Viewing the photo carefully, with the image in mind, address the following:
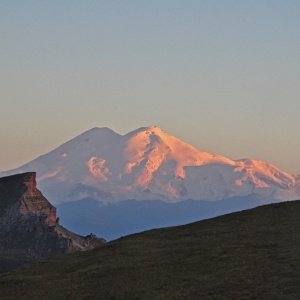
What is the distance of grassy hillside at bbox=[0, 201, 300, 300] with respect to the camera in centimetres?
6512

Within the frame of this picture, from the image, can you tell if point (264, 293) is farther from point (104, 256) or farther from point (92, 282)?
point (104, 256)

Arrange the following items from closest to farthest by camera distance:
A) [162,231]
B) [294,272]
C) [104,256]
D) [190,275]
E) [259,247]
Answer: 1. [294,272]
2. [190,275]
3. [259,247]
4. [104,256]
5. [162,231]

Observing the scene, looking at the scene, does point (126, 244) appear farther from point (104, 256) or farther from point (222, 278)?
point (222, 278)

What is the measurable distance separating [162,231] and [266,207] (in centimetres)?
1026

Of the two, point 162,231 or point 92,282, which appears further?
point 162,231

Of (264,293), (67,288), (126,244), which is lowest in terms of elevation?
(264,293)

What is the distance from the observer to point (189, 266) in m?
73.6

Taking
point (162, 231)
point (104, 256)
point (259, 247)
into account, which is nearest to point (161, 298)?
point (259, 247)

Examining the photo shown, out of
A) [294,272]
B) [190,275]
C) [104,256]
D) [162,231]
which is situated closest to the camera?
[294,272]

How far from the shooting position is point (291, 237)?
77875 mm

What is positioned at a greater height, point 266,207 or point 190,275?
point 266,207

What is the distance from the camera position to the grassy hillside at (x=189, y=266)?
65125 millimetres

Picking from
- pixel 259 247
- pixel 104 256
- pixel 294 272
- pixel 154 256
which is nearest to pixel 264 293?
→ pixel 294 272

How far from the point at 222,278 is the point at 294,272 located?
512 cm
